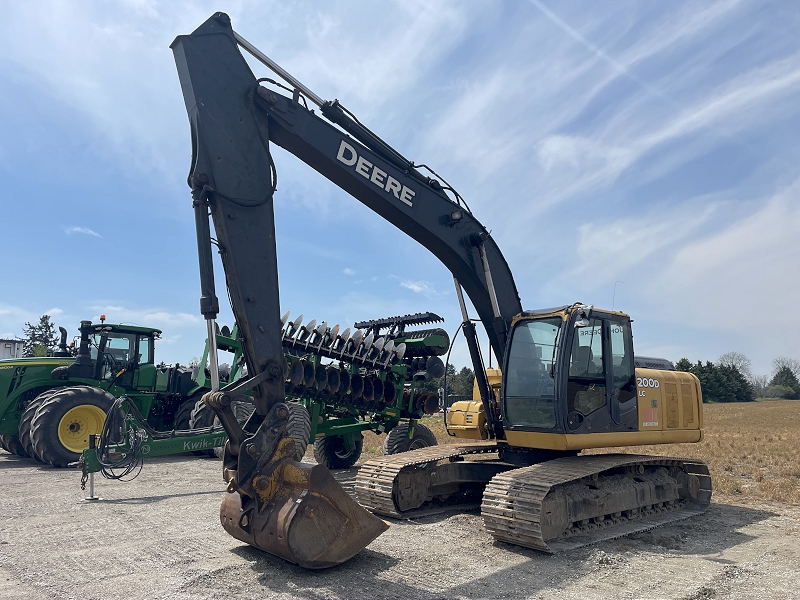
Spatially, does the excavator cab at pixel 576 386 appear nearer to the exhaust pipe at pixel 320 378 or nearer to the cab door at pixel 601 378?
the cab door at pixel 601 378

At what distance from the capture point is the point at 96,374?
1433 cm

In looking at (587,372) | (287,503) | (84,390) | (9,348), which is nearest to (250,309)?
(287,503)

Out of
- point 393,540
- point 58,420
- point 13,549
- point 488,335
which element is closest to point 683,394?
point 488,335

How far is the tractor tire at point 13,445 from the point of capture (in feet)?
45.9

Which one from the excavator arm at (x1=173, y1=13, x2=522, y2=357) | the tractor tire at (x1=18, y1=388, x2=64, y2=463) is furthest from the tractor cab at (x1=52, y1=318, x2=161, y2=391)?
the excavator arm at (x1=173, y1=13, x2=522, y2=357)

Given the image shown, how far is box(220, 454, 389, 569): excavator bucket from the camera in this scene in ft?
15.9

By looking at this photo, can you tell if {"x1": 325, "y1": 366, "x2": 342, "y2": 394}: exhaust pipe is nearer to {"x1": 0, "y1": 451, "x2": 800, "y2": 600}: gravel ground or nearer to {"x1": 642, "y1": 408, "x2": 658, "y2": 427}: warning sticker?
{"x1": 0, "y1": 451, "x2": 800, "y2": 600}: gravel ground

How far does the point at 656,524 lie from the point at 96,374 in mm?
12329

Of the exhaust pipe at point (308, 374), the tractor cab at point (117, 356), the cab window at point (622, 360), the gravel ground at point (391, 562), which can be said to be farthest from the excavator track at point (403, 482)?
the tractor cab at point (117, 356)

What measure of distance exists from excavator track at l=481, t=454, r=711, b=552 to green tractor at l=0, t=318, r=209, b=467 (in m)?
8.29

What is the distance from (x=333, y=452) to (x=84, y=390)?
5.18m

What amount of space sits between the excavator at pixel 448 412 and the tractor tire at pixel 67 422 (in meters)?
7.26

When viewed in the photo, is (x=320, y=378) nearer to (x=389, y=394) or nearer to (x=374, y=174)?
(x=389, y=394)

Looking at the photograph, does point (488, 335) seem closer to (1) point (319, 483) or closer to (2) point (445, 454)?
(2) point (445, 454)
